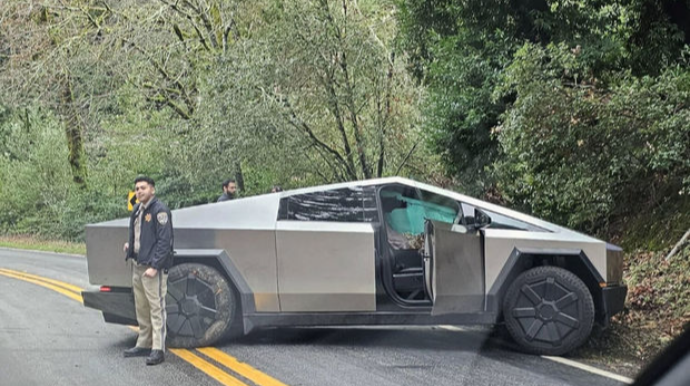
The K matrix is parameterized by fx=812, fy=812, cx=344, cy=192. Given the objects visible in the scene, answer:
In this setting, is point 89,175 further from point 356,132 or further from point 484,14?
point 484,14

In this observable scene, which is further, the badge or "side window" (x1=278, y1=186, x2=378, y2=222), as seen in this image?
"side window" (x1=278, y1=186, x2=378, y2=222)

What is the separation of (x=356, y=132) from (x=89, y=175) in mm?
14335

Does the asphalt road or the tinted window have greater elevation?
the tinted window

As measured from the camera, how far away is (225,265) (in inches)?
293

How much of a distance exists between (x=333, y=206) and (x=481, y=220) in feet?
4.58

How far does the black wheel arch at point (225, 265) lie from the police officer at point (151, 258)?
35 cm

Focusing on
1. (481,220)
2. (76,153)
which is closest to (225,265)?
(481,220)

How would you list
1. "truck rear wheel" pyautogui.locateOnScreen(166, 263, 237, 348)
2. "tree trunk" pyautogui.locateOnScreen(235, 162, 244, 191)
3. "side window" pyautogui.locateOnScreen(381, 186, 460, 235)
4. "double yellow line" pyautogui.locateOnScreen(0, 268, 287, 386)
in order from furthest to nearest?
"tree trunk" pyautogui.locateOnScreen(235, 162, 244, 191), "side window" pyautogui.locateOnScreen(381, 186, 460, 235), "truck rear wheel" pyautogui.locateOnScreen(166, 263, 237, 348), "double yellow line" pyautogui.locateOnScreen(0, 268, 287, 386)

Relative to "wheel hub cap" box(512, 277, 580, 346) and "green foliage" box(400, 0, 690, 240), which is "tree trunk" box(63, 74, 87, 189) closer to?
"green foliage" box(400, 0, 690, 240)

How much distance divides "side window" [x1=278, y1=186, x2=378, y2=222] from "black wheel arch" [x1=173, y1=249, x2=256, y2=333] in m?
0.65

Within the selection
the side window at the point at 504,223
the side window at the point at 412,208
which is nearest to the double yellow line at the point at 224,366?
the side window at the point at 412,208

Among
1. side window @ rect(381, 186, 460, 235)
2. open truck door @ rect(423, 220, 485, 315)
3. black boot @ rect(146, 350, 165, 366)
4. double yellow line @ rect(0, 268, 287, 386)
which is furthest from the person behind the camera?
side window @ rect(381, 186, 460, 235)

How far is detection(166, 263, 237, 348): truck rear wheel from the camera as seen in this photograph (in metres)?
7.45

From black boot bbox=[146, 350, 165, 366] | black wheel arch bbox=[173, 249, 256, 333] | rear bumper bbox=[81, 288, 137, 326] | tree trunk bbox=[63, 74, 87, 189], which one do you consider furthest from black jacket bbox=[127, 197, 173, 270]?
tree trunk bbox=[63, 74, 87, 189]
